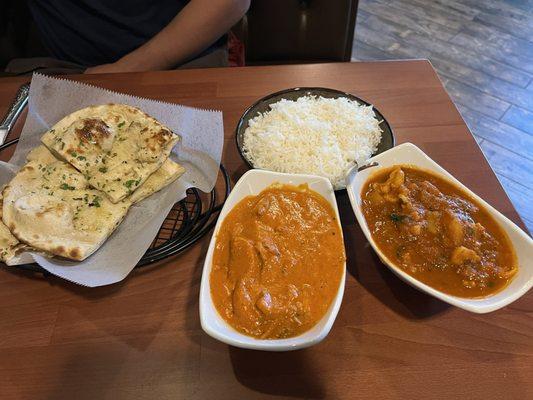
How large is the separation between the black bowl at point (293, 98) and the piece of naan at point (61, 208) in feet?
0.82

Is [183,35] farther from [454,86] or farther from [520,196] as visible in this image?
[454,86]

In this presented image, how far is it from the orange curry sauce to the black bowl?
0.26 metres

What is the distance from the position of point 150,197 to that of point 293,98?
2.29 feet

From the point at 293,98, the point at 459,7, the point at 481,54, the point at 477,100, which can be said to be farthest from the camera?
the point at 459,7

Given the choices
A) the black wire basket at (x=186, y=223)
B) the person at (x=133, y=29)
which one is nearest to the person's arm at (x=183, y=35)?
the person at (x=133, y=29)

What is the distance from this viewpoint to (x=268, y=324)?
928mm

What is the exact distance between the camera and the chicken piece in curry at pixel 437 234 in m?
1.00

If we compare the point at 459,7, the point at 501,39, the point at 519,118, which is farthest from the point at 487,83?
the point at 459,7

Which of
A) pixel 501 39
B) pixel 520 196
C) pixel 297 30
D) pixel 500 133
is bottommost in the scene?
pixel 520 196

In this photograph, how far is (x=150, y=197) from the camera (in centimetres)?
134

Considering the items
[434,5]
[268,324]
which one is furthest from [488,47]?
[268,324]

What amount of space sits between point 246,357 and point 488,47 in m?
4.24

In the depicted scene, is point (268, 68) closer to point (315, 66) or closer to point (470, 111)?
point (315, 66)

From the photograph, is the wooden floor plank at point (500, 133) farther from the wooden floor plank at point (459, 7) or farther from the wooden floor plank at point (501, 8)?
the wooden floor plank at point (501, 8)
